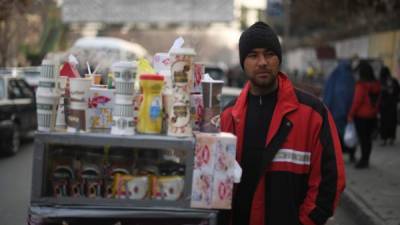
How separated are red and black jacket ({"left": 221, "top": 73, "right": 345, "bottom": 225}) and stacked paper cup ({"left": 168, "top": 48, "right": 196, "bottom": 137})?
18.9 inches

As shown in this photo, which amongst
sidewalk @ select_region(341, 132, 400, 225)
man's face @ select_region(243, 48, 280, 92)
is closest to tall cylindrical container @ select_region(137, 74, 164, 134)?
man's face @ select_region(243, 48, 280, 92)

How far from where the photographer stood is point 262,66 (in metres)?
3.12

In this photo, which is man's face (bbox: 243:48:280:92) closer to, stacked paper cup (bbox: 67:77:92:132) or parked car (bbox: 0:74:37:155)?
stacked paper cup (bbox: 67:77:92:132)

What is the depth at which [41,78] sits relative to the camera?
9.62 ft

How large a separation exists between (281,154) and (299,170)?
0.43 feet

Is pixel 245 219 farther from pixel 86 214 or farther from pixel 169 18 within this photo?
pixel 169 18

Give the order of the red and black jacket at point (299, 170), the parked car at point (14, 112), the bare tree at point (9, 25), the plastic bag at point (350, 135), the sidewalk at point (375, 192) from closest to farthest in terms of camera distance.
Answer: the red and black jacket at point (299, 170) → the sidewalk at point (375, 192) → the plastic bag at point (350, 135) → the parked car at point (14, 112) → the bare tree at point (9, 25)

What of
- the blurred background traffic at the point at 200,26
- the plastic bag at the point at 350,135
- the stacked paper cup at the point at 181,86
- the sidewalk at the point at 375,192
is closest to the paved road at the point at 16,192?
the sidewalk at the point at 375,192

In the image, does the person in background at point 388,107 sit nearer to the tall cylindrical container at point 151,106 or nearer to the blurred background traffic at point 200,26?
the blurred background traffic at point 200,26

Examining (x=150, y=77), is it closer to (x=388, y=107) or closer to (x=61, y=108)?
(x=61, y=108)

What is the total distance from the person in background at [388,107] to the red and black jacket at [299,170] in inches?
447

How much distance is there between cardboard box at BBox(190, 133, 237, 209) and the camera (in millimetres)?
2814

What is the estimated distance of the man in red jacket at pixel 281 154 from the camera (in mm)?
3088

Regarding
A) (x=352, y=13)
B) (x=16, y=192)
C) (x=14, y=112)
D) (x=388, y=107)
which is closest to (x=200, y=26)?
(x=352, y=13)
